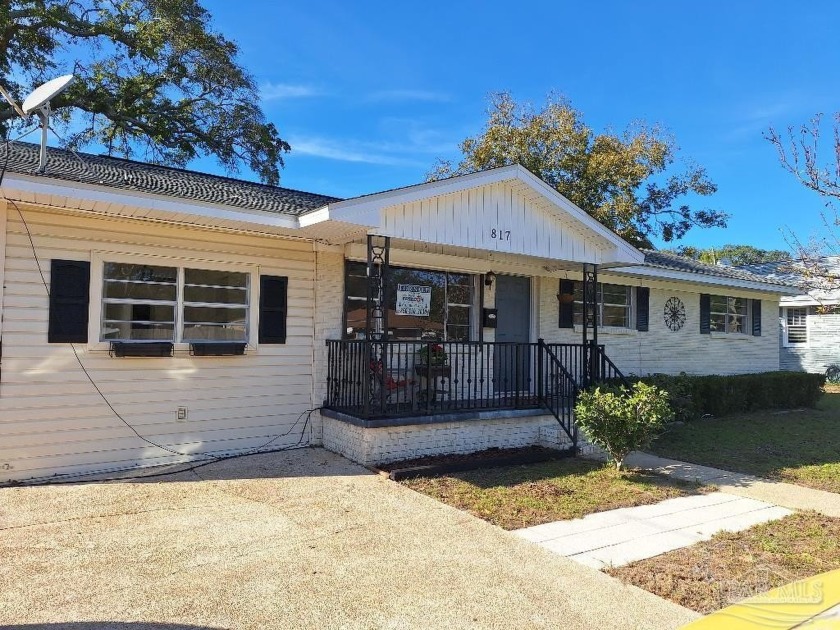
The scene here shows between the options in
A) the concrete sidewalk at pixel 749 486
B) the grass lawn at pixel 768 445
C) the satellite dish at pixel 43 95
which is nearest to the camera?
the satellite dish at pixel 43 95

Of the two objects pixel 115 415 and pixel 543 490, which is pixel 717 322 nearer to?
pixel 543 490

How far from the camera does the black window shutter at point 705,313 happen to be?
535 inches

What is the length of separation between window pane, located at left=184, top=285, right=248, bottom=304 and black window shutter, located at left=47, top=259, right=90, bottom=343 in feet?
3.70

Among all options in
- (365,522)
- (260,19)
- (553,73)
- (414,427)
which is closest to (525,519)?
(365,522)

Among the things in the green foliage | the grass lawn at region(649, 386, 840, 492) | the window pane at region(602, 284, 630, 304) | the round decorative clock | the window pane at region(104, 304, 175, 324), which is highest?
the window pane at region(602, 284, 630, 304)

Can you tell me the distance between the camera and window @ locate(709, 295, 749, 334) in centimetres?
1408

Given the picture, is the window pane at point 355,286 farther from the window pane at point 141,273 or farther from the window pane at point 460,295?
the window pane at point 141,273

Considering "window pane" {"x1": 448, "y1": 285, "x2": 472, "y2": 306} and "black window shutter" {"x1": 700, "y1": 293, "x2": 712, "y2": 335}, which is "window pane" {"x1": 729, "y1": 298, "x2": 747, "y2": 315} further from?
"window pane" {"x1": 448, "y1": 285, "x2": 472, "y2": 306}

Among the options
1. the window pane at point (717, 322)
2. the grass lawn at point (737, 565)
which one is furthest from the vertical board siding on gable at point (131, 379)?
the window pane at point (717, 322)

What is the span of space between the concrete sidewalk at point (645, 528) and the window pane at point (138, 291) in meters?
4.99

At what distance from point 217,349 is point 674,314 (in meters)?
10.3

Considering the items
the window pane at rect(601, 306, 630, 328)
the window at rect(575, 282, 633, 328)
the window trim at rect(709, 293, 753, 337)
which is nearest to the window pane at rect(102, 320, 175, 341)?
the window at rect(575, 282, 633, 328)

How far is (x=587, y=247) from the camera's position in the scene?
8914 mm

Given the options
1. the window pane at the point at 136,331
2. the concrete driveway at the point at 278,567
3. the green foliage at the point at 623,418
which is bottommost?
the concrete driveway at the point at 278,567
